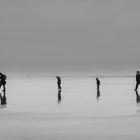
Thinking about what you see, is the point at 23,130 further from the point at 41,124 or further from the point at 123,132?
the point at 123,132

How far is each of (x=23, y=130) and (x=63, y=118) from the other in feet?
11.4

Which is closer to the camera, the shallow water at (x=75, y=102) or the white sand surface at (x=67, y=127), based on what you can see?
the white sand surface at (x=67, y=127)

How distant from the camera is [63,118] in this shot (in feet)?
56.8

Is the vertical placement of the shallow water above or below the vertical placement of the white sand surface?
above

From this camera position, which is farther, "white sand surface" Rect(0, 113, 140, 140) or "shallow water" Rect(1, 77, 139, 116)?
"shallow water" Rect(1, 77, 139, 116)

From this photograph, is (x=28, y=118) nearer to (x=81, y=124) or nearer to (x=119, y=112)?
(x=81, y=124)

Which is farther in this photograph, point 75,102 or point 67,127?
point 75,102

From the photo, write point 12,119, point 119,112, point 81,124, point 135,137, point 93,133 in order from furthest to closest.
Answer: point 119,112, point 12,119, point 81,124, point 93,133, point 135,137

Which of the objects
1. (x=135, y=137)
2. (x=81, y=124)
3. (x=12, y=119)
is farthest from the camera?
(x=12, y=119)

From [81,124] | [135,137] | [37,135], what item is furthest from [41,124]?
[135,137]

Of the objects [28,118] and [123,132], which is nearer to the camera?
[123,132]

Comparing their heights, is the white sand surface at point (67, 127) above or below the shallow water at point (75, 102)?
below

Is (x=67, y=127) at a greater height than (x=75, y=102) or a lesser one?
lesser

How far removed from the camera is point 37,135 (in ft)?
42.4
